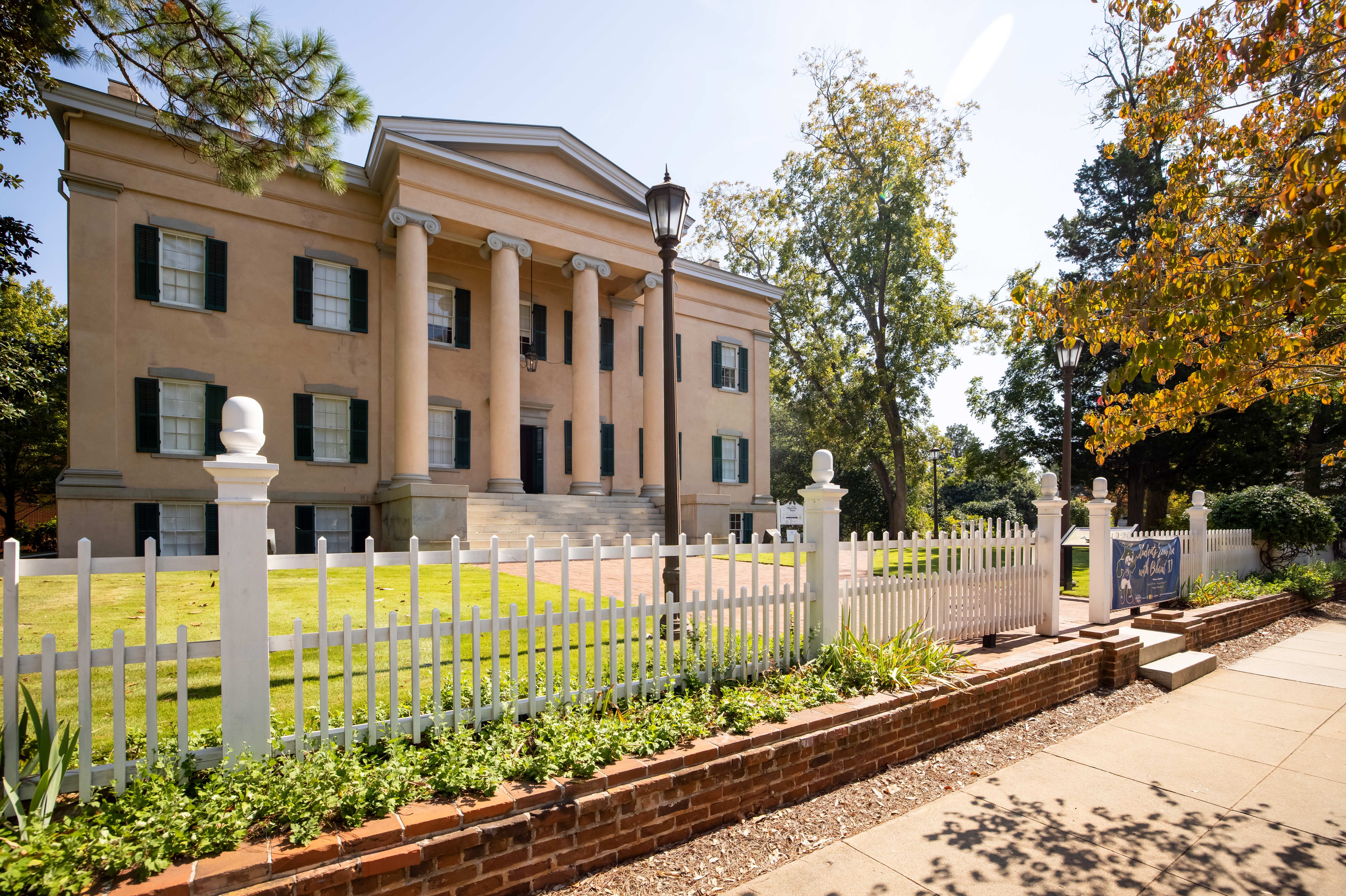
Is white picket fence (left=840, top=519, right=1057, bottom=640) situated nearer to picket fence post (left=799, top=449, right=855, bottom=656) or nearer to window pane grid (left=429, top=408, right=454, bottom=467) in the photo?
picket fence post (left=799, top=449, right=855, bottom=656)

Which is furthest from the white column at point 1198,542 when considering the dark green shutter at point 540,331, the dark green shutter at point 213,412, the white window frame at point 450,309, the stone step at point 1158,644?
the dark green shutter at point 213,412

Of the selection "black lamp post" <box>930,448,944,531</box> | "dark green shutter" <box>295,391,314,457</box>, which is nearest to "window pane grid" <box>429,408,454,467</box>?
"dark green shutter" <box>295,391,314,457</box>

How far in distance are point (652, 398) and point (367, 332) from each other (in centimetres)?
743

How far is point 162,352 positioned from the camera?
13898mm

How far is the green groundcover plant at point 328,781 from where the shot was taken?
2582mm

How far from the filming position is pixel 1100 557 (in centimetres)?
869

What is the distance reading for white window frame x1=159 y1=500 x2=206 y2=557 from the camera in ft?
44.5

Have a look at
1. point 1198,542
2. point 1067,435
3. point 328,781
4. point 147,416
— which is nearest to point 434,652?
point 328,781

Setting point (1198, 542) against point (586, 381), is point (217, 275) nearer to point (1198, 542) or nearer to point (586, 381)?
point (586, 381)

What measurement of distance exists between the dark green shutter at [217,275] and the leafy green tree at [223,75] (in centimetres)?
875

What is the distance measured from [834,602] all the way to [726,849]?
2.23m

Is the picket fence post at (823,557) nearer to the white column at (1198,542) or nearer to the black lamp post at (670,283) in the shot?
the black lamp post at (670,283)

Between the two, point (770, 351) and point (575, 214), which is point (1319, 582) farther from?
point (770, 351)

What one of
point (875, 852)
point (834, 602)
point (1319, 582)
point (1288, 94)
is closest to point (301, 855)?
point (875, 852)
